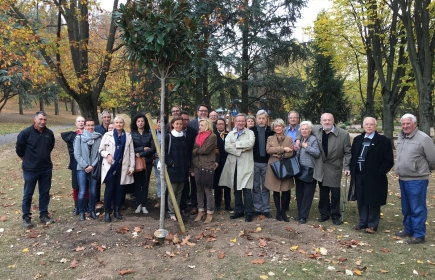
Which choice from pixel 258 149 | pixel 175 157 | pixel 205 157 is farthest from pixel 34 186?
pixel 258 149

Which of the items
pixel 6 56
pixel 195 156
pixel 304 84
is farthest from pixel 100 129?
pixel 304 84

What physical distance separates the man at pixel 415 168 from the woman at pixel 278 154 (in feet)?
6.00

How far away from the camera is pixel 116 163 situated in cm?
602

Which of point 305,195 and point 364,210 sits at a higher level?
point 305,195

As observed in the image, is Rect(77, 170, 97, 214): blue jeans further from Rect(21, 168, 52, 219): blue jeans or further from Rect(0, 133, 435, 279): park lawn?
Rect(21, 168, 52, 219): blue jeans

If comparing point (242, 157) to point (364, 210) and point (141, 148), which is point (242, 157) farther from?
point (364, 210)

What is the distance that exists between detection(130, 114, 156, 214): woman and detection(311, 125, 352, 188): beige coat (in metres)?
3.18

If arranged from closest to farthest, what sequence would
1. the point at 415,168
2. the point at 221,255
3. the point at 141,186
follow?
1. the point at 221,255
2. the point at 415,168
3. the point at 141,186

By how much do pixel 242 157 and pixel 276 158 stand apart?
641 millimetres

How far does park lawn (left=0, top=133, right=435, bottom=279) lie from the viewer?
4242 mm

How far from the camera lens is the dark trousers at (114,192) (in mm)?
6035

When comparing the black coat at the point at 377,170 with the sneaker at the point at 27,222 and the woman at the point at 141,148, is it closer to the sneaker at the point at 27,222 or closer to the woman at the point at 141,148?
Answer: the woman at the point at 141,148

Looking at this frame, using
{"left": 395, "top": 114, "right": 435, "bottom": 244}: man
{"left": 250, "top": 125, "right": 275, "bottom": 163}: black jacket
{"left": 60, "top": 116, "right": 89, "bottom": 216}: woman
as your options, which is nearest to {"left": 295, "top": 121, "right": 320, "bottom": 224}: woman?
{"left": 250, "top": 125, "right": 275, "bottom": 163}: black jacket

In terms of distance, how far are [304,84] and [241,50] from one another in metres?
3.41
